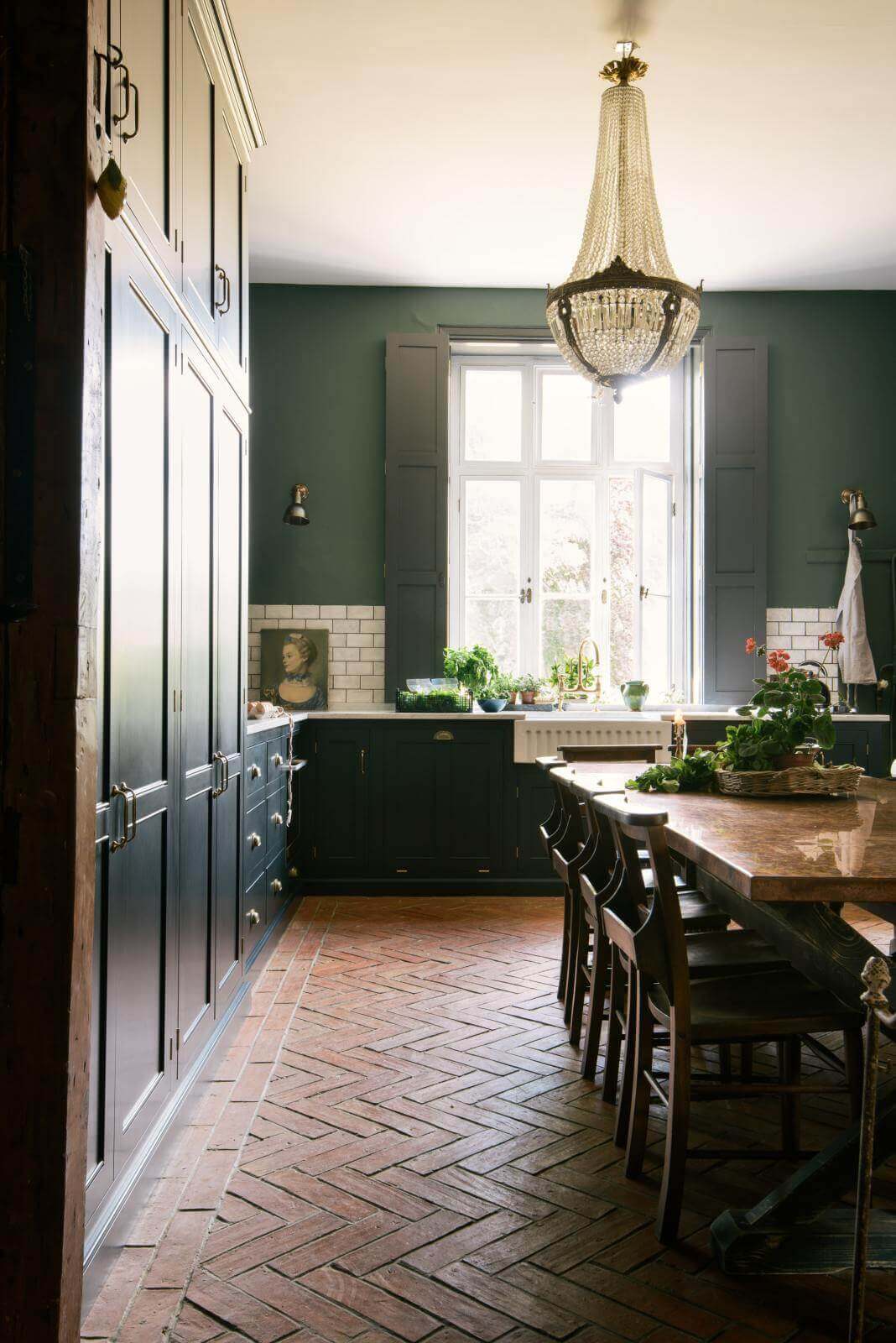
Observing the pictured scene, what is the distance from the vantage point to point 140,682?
94.9 inches

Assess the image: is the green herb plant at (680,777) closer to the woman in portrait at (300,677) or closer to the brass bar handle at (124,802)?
the brass bar handle at (124,802)

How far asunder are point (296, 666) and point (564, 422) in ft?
7.86

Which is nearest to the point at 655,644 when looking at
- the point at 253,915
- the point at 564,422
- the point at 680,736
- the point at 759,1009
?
the point at 564,422

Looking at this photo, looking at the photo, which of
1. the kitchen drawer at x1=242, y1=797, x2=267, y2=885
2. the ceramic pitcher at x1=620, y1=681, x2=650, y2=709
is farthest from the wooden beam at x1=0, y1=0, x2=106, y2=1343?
the ceramic pitcher at x1=620, y1=681, x2=650, y2=709

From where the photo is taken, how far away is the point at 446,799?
232 inches

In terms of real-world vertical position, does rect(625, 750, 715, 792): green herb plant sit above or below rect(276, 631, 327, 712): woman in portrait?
below

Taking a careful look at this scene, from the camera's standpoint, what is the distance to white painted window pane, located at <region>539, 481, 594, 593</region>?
686cm

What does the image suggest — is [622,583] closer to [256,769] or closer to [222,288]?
[256,769]

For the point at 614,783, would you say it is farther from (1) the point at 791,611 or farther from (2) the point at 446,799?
(1) the point at 791,611

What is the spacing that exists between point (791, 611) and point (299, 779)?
3335 millimetres

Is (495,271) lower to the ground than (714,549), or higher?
higher

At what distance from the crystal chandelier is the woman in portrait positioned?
3.15 metres

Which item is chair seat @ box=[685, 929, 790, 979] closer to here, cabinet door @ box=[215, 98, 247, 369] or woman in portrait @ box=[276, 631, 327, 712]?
cabinet door @ box=[215, 98, 247, 369]

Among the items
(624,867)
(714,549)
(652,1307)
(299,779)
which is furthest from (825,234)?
(652,1307)
